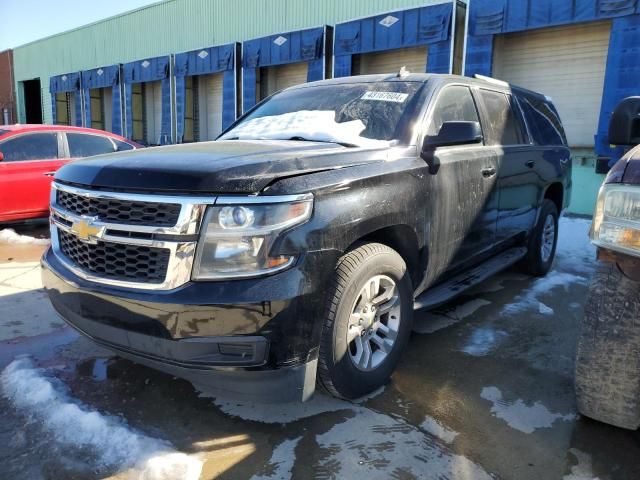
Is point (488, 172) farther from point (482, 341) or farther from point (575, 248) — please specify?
point (575, 248)

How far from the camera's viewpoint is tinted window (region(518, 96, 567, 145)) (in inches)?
187

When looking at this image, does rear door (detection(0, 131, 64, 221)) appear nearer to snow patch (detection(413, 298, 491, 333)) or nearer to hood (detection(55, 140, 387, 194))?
hood (detection(55, 140, 387, 194))

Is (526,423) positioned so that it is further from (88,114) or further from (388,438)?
(88,114)

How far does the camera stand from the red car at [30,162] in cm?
664

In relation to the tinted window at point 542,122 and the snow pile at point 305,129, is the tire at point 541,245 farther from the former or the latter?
the snow pile at point 305,129

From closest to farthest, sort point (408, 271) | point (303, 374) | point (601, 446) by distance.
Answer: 1. point (303, 374)
2. point (601, 446)
3. point (408, 271)

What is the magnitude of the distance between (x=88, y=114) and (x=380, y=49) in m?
17.5

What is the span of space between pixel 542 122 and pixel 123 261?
432 cm

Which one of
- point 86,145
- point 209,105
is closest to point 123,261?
point 86,145

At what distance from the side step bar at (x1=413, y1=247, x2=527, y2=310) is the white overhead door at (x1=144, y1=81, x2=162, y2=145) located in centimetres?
2050

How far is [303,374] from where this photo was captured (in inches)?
87.1

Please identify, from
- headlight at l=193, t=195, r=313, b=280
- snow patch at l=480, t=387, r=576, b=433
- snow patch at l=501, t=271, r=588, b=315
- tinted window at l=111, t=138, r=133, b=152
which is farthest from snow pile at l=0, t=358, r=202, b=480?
tinted window at l=111, t=138, r=133, b=152

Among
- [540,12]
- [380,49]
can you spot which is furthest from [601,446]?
[380,49]

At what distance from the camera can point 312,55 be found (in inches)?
593
